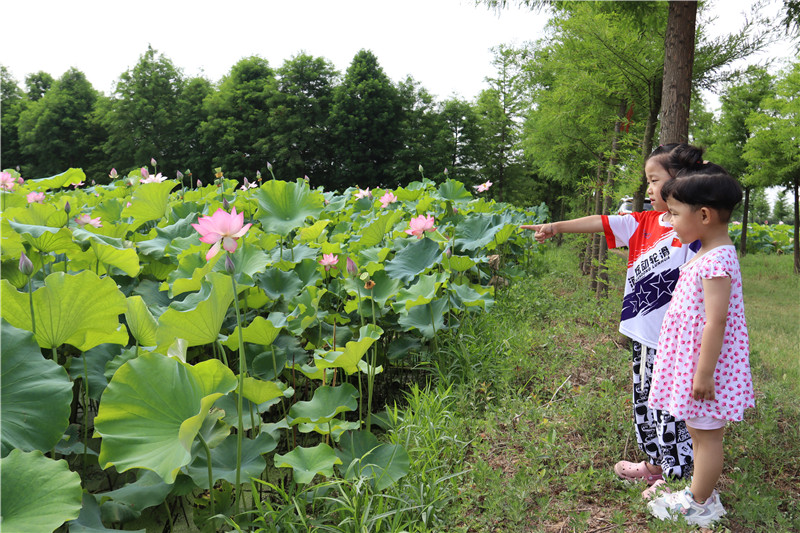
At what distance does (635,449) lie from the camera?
2.42 metres

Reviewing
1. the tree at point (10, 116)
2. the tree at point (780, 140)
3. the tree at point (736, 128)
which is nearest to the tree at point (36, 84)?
the tree at point (10, 116)

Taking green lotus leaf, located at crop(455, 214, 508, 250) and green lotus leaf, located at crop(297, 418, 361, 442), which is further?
green lotus leaf, located at crop(455, 214, 508, 250)

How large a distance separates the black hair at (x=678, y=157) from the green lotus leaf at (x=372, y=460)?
1539mm

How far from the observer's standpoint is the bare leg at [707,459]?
1.81 metres

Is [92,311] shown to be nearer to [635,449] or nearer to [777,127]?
[635,449]

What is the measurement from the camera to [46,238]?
2.25 metres

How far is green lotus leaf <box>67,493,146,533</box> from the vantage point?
1.36 metres

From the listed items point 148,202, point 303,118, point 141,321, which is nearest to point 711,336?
point 141,321

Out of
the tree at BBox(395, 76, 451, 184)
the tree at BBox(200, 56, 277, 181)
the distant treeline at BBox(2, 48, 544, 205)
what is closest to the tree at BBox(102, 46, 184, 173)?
the distant treeline at BBox(2, 48, 544, 205)

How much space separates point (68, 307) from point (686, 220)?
79.9 inches

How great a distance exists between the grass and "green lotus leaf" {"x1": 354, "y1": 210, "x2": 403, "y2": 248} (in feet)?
2.86

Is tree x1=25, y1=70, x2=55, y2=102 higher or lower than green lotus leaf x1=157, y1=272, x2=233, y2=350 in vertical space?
higher

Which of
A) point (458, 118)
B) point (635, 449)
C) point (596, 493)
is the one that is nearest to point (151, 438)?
point (596, 493)

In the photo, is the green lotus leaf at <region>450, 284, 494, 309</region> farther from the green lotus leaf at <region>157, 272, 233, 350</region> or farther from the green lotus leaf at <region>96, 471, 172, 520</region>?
the green lotus leaf at <region>96, 471, 172, 520</region>
